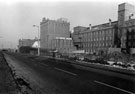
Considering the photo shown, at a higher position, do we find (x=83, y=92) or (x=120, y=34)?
(x=120, y=34)

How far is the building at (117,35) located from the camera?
6206 centimetres

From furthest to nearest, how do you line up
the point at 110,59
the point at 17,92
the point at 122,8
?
1. the point at 122,8
2. the point at 110,59
3. the point at 17,92

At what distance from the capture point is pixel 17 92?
5.92 meters

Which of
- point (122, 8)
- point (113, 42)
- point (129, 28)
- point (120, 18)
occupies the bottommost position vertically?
point (113, 42)

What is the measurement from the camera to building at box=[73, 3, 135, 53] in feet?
204

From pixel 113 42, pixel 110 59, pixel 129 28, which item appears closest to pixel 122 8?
pixel 129 28

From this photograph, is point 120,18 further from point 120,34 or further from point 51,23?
point 51,23

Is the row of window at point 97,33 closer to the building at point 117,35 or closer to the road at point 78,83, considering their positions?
the building at point 117,35

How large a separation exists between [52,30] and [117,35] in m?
64.8

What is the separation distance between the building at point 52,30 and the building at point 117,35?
113 feet

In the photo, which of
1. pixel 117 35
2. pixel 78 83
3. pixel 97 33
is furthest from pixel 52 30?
pixel 78 83

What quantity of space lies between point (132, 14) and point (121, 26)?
30.1 ft

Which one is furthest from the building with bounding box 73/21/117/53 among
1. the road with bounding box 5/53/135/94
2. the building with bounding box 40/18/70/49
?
the road with bounding box 5/53/135/94

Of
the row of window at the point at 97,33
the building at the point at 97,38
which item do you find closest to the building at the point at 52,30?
the building at the point at 97,38
